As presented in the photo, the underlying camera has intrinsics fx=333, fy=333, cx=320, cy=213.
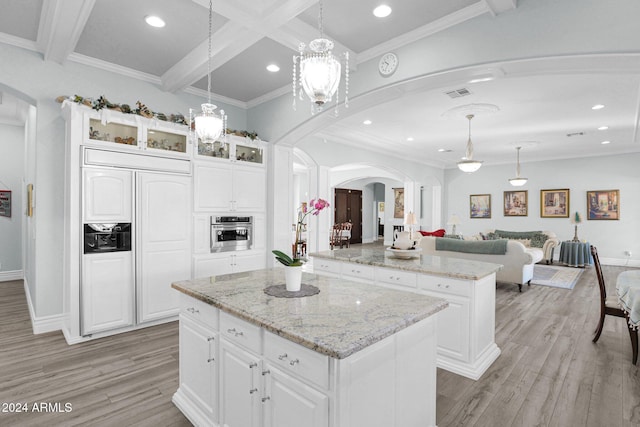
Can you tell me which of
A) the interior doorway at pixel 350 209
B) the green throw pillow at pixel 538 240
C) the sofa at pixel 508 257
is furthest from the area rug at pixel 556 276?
the interior doorway at pixel 350 209

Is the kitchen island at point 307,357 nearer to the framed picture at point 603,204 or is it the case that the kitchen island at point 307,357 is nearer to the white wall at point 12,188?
the white wall at point 12,188

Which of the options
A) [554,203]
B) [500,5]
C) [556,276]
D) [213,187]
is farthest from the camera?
[554,203]

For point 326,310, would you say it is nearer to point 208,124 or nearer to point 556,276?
point 208,124

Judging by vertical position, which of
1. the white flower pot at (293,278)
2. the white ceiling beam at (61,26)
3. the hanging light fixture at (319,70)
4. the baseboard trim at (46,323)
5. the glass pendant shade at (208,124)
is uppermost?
the white ceiling beam at (61,26)

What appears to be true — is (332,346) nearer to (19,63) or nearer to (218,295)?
(218,295)

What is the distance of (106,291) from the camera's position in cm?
352

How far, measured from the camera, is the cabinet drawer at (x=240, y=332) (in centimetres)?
164

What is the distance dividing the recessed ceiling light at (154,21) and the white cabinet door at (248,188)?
6.13 feet

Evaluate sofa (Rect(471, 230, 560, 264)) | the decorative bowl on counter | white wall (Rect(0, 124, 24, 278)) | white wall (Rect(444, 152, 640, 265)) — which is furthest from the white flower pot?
white wall (Rect(444, 152, 640, 265))

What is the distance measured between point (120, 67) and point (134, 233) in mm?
2060

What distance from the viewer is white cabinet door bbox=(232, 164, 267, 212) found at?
4.60 m

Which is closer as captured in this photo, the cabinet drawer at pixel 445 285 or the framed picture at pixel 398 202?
the cabinet drawer at pixel 445 285

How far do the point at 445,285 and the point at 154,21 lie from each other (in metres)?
3.54

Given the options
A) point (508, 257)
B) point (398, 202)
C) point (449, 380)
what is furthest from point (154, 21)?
point (398, 202)
